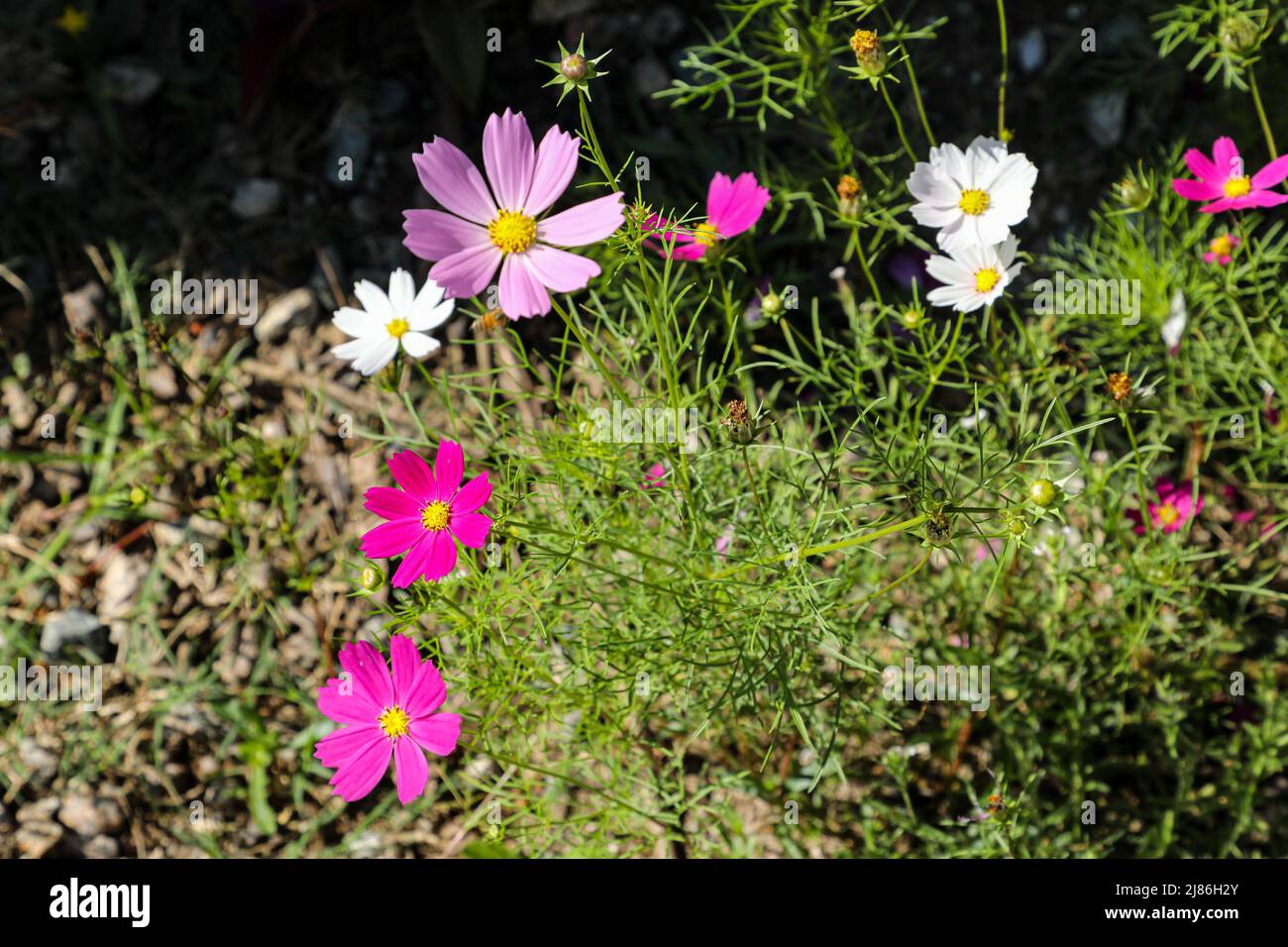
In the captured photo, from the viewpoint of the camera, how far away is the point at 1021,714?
1612 millimetres

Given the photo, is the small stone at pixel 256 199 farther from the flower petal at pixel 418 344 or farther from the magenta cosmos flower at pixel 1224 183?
the magenta cosmos flower at pixel 1224 183

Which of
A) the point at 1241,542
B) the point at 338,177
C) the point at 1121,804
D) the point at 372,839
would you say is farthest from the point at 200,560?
the point at 1241,542

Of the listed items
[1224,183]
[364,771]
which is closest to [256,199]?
[364,771]

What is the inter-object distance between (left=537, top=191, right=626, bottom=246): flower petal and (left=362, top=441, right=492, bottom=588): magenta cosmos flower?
0.74 feet

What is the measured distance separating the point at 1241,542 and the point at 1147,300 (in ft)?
1.36

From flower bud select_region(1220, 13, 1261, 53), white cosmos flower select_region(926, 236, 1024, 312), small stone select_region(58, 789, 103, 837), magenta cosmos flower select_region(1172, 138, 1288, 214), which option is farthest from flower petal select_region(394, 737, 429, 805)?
flower bud select_region(1220, 13, 1261, 53)

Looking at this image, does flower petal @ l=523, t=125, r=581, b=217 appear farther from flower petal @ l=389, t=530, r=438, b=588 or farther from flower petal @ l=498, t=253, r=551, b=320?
flower petal @ l=389, t=530, r=438, b=588

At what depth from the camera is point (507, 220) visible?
42.3 inches

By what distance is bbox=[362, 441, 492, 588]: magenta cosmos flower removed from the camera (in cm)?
107

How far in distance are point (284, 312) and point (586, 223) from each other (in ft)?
3.65

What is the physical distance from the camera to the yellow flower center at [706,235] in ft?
3.94

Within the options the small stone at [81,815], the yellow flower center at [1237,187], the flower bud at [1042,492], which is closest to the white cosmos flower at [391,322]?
the flower bud at [1042,492]

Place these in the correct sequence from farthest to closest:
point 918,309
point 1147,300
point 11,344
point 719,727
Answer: point 11,344 → point 1147,300 → point 719,727 → point 918,309
